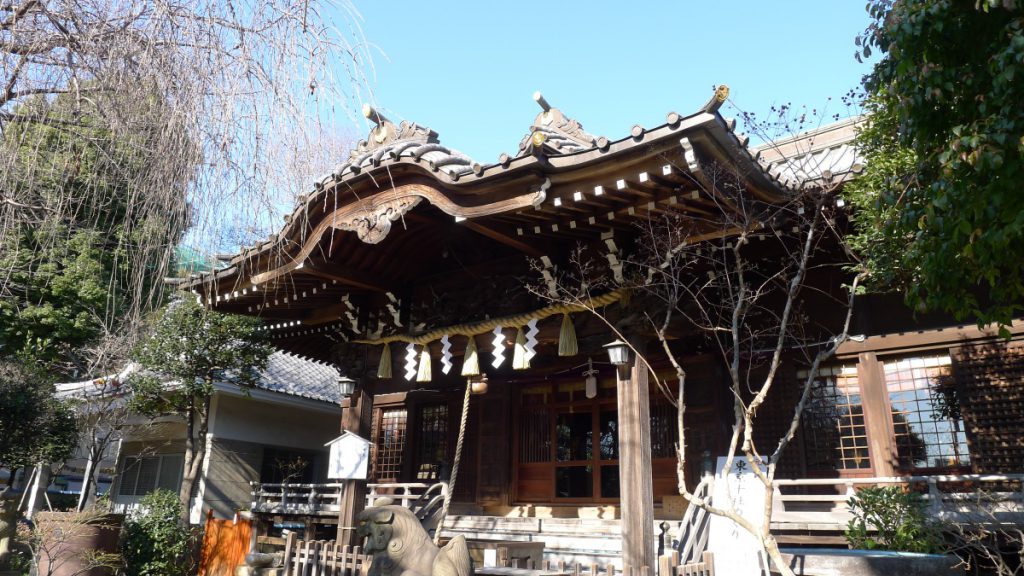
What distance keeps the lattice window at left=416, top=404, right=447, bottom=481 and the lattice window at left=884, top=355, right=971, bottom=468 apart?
7388 mm

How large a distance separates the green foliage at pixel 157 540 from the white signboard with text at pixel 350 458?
4193 millimetres

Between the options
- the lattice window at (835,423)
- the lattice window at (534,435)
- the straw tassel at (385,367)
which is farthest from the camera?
the lattice window at (534,435)

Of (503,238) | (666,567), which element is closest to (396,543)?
(666,567)

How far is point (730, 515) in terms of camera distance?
Answer: 5.14 meters

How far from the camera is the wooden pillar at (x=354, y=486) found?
9195mm

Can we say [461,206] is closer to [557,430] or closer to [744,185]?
[744,185]

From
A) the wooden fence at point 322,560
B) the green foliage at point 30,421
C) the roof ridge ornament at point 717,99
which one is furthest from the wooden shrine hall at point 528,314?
the green foliage at point 30,421

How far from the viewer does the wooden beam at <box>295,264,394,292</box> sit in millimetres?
8477

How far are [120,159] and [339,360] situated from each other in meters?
6.32

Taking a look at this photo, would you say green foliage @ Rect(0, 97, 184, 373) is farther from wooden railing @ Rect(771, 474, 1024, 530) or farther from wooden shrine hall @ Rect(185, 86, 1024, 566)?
wooden railing @ Rect(771, 474, 1024, 530)

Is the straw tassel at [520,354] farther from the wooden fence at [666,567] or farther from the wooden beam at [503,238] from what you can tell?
the wooden fence at [666,567]

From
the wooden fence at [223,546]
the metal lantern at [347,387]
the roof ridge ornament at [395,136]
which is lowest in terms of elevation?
the wooden fence at [223,546]

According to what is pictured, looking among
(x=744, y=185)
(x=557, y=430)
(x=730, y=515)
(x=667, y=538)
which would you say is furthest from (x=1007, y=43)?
(x=557, y=430)

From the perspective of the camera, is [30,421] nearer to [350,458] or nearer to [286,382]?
[286,382]
